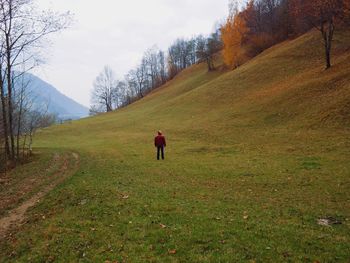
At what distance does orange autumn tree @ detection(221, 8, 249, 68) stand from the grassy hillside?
37.1 m

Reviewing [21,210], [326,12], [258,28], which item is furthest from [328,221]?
[258,28]

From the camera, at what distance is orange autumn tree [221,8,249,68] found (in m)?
69.2

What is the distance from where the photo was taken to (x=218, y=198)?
43.5ft

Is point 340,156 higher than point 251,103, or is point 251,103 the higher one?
point 251,103

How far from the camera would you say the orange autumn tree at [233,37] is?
227 ft

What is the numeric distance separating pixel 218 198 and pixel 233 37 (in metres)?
61.9

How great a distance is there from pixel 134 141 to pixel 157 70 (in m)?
98.0

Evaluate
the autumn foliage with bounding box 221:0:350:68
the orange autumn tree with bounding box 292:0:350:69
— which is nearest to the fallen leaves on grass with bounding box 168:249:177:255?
the orange autumn tree with bounding box 292:0:350:69

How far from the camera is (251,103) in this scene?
41688 millimetres

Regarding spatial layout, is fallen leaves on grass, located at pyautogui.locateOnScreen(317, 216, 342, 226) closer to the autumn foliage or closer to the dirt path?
the dirt path

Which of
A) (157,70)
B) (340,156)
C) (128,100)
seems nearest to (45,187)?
(340,156)

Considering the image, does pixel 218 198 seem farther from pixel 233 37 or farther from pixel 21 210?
pixel 233 37

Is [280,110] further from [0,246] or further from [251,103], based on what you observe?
[0,246]

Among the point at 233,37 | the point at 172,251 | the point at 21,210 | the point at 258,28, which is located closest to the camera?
the point at 172,251
